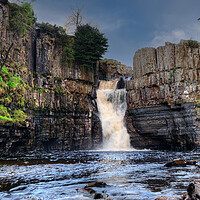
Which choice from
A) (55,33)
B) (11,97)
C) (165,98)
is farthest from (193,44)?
(11,97)

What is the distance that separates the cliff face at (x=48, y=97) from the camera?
92.2 ft

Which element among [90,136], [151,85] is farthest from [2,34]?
[151,85]

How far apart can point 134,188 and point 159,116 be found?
2689 centimetres

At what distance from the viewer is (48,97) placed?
1303 inches

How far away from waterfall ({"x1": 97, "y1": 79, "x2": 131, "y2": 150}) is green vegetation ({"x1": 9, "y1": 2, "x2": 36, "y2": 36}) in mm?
17304

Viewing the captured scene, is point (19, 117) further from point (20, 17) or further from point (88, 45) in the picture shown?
point (88, 45)

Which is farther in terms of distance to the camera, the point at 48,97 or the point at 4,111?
the point at 48,97

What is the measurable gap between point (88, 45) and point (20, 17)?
12109 mm

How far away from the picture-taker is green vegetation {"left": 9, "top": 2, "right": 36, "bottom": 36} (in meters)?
29.5

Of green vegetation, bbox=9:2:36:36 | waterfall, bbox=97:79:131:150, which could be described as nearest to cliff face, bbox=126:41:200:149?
waterfall, bbox=97:79:131:150

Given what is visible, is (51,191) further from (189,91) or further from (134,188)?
(189,91)

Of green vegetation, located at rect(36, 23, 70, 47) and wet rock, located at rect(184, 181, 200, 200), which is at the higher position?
green vegetation, located at rect(36, 23, 70, 47)

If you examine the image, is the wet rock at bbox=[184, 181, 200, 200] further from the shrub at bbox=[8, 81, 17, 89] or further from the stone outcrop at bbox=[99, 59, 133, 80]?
the stone outcrop at bbox=[99, 59, 133, 80]

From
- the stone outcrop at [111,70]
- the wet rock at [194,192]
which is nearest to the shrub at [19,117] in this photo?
the wet rock at [194,192]
